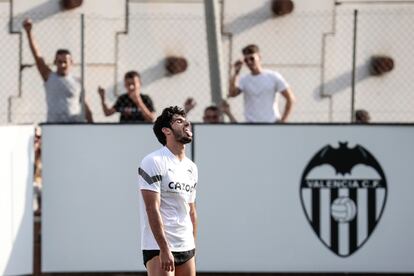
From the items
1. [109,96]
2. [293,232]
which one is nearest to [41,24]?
[109,96]

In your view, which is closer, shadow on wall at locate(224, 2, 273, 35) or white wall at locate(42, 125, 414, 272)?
white wall at locate(42, 125, 414, 272)

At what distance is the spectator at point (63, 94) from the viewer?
42.0 feet

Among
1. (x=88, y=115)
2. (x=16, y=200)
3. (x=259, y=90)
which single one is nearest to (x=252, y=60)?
(x=259, y=90)

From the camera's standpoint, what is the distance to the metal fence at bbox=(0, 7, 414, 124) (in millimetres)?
14086

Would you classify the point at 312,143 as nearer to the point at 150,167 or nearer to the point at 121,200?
the point at 121,200

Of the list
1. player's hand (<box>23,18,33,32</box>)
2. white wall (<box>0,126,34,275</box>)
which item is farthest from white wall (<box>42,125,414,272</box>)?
player's hand (<box>23,18,33,32</box>)

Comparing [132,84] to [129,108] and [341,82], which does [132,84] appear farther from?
Answer: [341,82]

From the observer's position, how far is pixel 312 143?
12.5 metres

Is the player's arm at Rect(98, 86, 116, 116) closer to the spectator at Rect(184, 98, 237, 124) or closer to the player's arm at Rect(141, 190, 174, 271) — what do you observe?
the spectator at Rect(184, 98, 237, 124)

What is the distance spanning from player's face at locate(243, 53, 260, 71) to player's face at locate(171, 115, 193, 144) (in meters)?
3.96

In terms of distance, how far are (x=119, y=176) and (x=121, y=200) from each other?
0.77 feet

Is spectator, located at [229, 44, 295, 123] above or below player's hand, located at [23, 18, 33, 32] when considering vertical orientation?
below

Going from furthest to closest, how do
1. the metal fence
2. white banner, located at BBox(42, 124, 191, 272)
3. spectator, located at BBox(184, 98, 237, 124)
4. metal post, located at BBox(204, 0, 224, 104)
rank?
1. the metal fence
2. metal post, located at BBox(204, 0, 224, 104)
3. spectator, located at BBox(184, 98, 237, 124)
4. white banner, located at BBox(42, 124, 191, 272)

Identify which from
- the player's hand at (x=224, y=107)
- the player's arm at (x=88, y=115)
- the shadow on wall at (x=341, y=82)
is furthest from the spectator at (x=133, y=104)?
the shadow on wall at (x=341, y=82)
